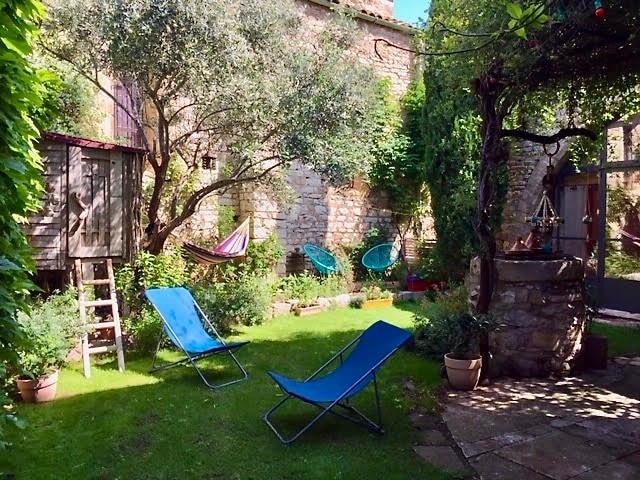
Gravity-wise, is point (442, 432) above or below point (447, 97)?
below

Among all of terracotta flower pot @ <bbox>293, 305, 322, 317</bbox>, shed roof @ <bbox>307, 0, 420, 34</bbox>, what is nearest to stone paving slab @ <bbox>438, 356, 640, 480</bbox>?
terracotta flower pot @ <bbox>293, 305, 322, 317</bbox>

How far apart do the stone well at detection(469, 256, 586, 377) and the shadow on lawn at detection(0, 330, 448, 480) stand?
798 millimetres

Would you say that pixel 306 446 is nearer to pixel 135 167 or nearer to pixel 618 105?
pixel 135 167

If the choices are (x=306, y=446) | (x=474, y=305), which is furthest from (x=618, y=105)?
(x=306, y=446)

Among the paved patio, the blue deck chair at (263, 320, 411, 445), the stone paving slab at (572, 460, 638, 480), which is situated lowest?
the paved patio

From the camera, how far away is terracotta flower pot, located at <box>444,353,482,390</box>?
4.25 m

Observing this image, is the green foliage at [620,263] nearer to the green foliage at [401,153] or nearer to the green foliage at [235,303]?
the green foliage at [401,153]

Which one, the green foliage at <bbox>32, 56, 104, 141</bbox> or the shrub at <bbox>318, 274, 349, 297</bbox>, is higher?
the green foliage at <bbox>32, 56, 104, 141</bbox>

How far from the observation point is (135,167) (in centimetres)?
555

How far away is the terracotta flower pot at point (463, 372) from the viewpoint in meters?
4.25

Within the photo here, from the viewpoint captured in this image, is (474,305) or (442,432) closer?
(442,432)

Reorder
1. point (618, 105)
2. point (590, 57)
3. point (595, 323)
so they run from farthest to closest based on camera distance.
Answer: point (595, 323) < point (618, 105) < point (590, 57)

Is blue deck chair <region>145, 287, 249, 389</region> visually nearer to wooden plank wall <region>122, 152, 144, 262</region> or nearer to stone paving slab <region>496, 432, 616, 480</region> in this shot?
wooden plank wall <region>122, 152, 144, 262</region>

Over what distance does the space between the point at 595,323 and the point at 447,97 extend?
4.52 metres
